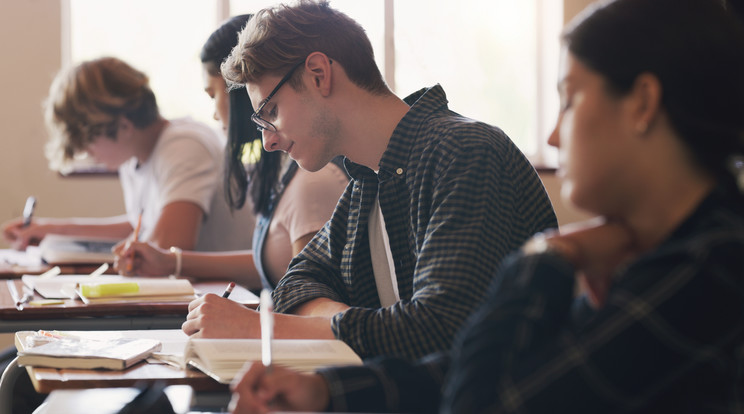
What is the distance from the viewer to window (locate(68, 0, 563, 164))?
4.49 metres

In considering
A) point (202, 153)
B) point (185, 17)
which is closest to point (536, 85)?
point (185, 17)

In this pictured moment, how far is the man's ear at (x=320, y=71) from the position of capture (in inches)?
60.5

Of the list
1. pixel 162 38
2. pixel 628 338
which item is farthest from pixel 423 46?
pixel 628 338

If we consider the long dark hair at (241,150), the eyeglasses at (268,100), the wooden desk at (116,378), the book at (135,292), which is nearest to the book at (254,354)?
the wooden desk at (116,378)

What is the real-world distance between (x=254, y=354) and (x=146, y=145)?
200cm

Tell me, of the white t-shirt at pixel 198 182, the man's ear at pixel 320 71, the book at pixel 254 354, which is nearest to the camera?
the book at pixel 254 354

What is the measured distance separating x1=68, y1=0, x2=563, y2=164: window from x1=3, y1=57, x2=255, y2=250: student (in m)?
1.47

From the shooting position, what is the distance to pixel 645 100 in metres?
0.79

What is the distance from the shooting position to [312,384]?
0.92m

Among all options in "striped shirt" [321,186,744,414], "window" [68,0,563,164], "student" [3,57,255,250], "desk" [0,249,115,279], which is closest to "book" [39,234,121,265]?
"desk" [0,249,115,279]

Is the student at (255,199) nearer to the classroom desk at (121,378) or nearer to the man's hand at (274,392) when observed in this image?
the classroom desk at (121,378)

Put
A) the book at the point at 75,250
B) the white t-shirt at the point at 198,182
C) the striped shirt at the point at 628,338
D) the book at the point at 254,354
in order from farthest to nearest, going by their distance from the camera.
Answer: the white t-shirt at the point at 198,182, the book at the point at 75,250, the book at the point at 254,354, the striped shirt at the point at 628,338

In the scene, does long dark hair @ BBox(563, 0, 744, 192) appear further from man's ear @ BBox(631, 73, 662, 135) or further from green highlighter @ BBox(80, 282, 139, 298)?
green highlighter @ BBox(80, 282, 139, 298)

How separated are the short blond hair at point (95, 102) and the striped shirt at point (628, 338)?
2411mm
